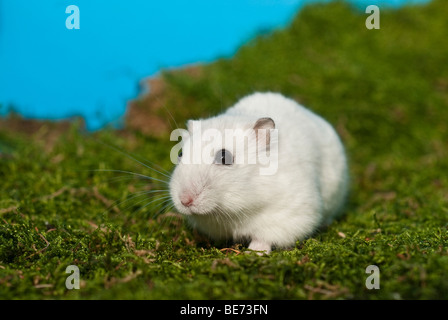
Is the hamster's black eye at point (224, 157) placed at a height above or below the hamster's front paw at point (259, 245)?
above

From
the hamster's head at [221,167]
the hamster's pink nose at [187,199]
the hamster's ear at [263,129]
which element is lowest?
the hamster's pink nose at [187,199]

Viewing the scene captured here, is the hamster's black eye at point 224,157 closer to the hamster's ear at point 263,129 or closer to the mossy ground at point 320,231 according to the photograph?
the hamster's ear at point 263,129

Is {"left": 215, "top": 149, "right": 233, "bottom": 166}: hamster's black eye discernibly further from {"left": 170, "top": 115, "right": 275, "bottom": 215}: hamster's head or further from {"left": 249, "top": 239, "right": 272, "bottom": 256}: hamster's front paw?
{"left": 249, "top": 239, "right": 272, "bottom": 256}: hamster's front paw

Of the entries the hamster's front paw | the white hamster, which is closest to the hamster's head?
the white hamster

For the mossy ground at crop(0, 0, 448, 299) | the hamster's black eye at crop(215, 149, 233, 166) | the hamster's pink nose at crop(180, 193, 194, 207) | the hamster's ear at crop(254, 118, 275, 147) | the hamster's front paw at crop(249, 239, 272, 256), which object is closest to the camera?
the mossy ground at crop(0, 0, 448, 299)

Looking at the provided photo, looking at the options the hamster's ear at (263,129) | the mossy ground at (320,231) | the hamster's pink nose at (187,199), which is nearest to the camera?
the mossy ground at (320,231)

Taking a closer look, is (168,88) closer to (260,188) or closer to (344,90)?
(344,90)

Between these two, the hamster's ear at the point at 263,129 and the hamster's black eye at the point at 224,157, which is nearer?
the hamster's black eye at the point at 224,157

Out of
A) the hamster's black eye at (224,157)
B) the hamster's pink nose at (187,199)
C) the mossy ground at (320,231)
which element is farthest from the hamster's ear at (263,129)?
the mossy ground at (320,231)
